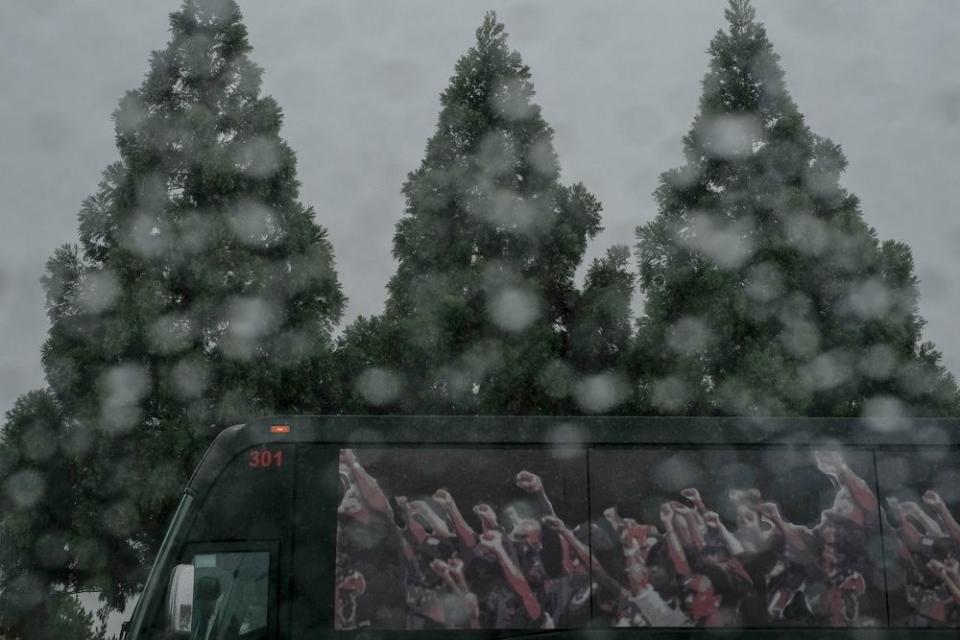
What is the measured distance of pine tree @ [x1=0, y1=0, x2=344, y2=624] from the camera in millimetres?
18844

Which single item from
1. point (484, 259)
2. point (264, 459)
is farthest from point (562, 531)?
point (484, 259)

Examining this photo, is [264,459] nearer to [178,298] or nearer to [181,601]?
[181,601]

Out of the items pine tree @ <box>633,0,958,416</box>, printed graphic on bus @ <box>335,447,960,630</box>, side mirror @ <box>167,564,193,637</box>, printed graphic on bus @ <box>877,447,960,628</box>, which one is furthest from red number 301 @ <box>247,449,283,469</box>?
pine tree @ <box>633,0,958,416</box>

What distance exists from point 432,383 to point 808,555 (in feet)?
43.5

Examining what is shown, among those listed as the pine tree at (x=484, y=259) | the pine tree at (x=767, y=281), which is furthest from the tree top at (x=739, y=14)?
the pine tree at (x=484, y=259)

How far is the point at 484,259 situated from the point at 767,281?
6160 mm

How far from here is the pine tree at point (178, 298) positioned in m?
18.8

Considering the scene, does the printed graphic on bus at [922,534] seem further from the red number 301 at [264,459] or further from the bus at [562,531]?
the red number 301 at [264,459]

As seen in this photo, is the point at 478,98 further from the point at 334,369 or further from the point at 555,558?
the point at 555,558

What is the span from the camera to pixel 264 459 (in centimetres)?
843

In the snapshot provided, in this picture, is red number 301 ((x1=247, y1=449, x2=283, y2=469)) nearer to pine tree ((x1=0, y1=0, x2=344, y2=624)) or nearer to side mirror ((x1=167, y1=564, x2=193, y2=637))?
side mirror ((x1=167, y1=564, x2=193, y2=637))

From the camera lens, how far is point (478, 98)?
941 inches

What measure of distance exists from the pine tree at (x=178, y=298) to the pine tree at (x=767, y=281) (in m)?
7.53

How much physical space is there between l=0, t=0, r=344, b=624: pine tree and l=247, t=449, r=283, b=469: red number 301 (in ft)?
35.1
